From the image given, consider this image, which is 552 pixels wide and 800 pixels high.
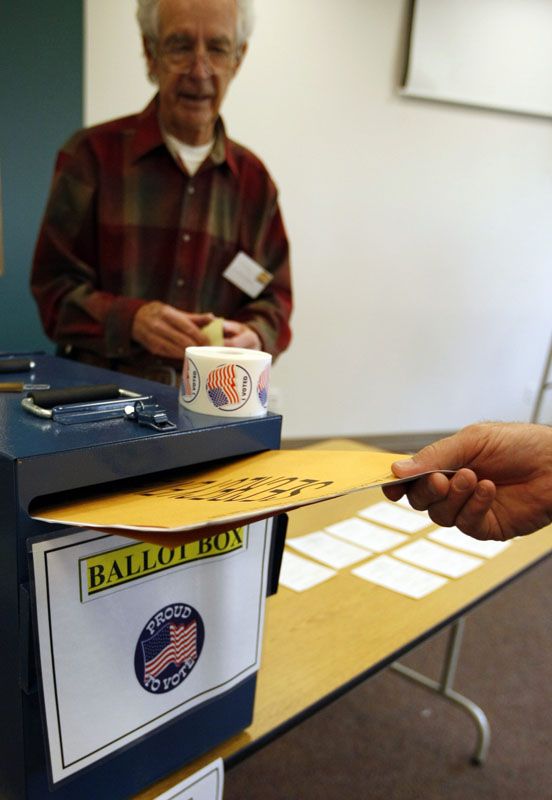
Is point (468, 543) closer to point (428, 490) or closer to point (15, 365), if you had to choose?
point (428, 490)

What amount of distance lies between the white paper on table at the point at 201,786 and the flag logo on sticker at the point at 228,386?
1.12ft

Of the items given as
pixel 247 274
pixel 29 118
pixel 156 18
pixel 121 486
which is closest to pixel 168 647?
pixel 121 486

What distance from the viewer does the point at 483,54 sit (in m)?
3.32

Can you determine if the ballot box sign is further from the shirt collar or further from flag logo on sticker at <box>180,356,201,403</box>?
the shirt collar

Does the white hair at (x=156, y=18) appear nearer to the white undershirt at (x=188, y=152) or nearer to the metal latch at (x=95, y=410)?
the white undershirt at (x=188, y=152)

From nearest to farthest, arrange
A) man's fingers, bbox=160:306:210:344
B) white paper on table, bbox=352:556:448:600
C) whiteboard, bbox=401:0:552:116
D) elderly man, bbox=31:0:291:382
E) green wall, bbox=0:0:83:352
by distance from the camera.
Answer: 1. white paper on table, bbox=352:556:448:600
2. man's fingers, bbox=160:306:210:344
3. elderly man, bbox=31:0:291:382
4. green wall, bbox=0:0:83:352
5. whiteboard, bbox=401:0:552:116

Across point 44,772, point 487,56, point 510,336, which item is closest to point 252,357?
point 44,772

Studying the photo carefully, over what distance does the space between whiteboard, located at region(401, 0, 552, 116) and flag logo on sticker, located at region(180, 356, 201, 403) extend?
121 inches

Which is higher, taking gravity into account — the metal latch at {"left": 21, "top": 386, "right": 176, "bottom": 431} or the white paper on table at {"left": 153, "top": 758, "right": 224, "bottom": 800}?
the metal latch at {"left": 21, "top": 386, "right": 176, "bottom": 431}

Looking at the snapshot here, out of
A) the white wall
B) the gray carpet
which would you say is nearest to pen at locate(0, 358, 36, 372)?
the gray carpet

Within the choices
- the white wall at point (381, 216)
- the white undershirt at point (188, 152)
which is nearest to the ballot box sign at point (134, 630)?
the white undershirt at point (188, 152)

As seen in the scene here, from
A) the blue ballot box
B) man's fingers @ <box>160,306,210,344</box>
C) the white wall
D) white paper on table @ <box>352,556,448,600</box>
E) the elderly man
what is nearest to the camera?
the blue ballot box

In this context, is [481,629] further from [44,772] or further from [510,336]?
[510,336]

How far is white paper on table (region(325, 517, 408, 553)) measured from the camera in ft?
4.01
